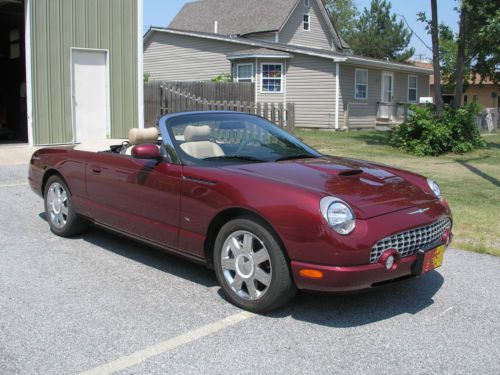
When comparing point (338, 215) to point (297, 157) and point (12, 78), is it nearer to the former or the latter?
point (297, 157)

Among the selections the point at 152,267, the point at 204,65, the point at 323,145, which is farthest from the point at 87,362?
the point at 204,65

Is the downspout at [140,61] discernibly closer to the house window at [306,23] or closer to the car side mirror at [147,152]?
the car side mirror at [147,152]

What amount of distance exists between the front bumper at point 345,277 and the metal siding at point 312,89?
21609 mm

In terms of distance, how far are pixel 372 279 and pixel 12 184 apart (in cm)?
757

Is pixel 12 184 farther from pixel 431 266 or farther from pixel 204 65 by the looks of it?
pixel 204 65

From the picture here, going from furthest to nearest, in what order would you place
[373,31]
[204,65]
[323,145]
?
[373,31]
[204,65]
[323,145]

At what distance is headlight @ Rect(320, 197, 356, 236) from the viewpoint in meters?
3.71

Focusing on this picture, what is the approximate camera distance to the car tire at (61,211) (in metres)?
6.00

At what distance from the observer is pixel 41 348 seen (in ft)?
11.6

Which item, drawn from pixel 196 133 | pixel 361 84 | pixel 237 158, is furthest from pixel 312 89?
pixel 237 158

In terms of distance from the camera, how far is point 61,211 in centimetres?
614

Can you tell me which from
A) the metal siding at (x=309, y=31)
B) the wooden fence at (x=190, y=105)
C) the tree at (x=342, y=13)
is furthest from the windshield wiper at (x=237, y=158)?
the tree at (x=342, y=13)

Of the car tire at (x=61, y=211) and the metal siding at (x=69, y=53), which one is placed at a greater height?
the metal siding at (x=69, y=53)

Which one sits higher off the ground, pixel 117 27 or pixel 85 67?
pixel 117 27
